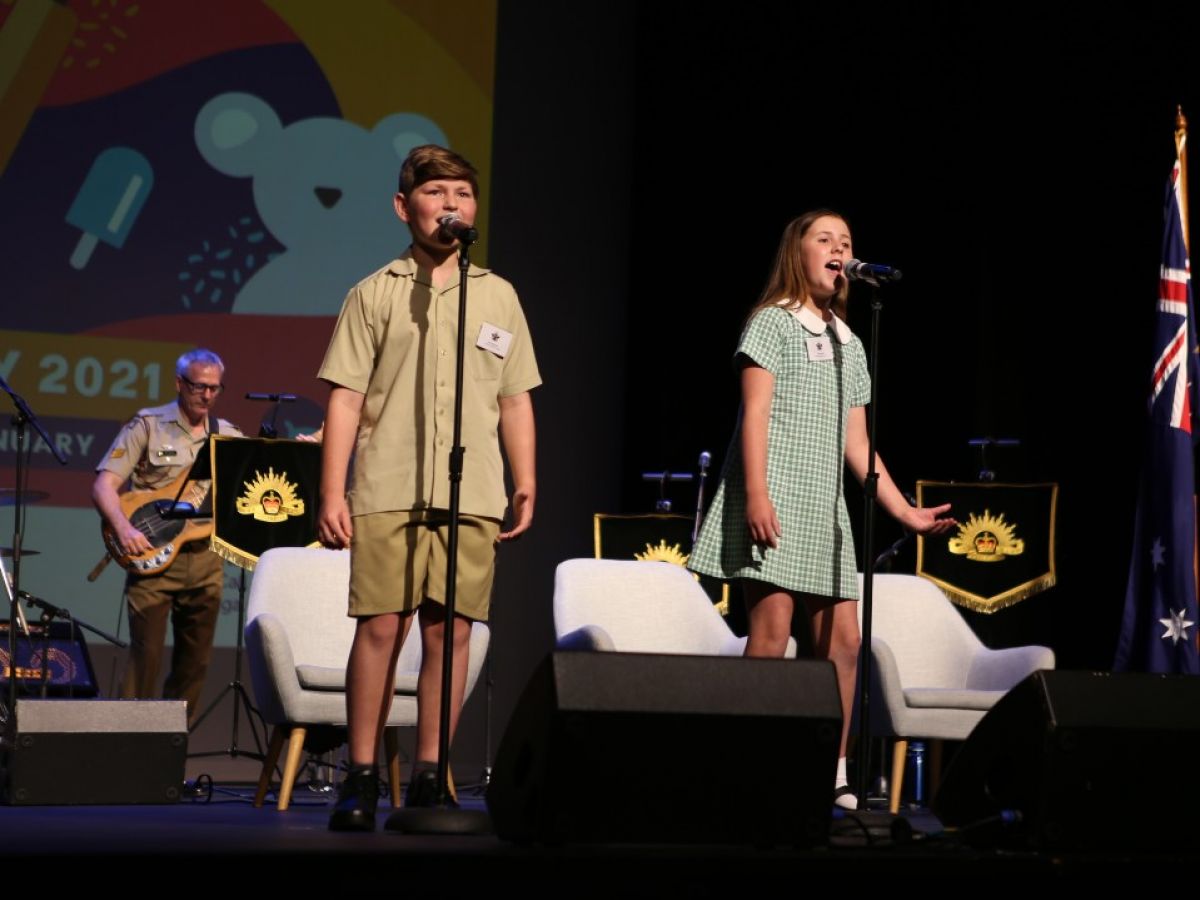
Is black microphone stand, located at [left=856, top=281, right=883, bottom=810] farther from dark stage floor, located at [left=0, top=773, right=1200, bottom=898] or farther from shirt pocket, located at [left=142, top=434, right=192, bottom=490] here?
shirt pocket, located at [left=142, top=434, right=192, bottom=490]

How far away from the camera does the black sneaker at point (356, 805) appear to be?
332cm

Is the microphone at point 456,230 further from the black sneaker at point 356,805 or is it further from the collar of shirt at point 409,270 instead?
the black sneaker at point 356,805

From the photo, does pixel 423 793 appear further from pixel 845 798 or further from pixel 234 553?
pixel 234 553

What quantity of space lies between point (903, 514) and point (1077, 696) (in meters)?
1.17

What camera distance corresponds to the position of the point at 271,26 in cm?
753

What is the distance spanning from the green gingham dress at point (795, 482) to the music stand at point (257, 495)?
261cm

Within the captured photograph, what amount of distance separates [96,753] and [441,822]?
192cm

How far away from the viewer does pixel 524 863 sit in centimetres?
254

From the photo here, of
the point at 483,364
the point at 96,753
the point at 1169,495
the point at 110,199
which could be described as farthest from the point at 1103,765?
the point at 110,199

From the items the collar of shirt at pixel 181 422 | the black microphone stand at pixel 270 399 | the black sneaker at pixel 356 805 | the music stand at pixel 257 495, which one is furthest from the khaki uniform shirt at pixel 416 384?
the collar of shirt at pixel 181 422

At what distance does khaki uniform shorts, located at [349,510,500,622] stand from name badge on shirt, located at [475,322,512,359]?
0.39 metres

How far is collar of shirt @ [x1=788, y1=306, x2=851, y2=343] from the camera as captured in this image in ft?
13.4

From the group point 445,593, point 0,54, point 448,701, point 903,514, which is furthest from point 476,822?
point 0,54

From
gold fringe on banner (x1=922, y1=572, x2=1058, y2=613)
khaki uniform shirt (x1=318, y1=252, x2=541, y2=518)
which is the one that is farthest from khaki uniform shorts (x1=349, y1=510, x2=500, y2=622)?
gold fringe on banner (x1=922, y1=572, x2=1058, y2=613)
